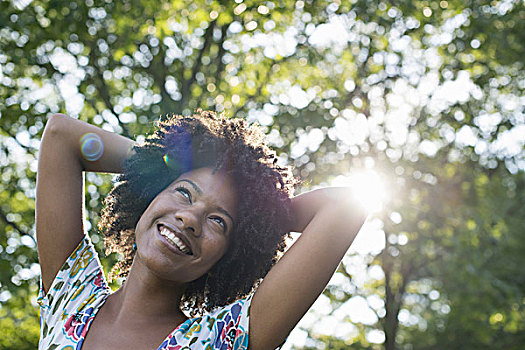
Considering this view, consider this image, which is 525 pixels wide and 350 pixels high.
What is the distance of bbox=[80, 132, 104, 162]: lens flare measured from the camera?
2.26 metres

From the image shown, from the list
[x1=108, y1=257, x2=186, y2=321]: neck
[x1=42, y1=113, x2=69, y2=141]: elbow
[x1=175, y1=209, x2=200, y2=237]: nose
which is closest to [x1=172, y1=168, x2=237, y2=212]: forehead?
[x1=175, y1=209, x2=200, y2=237]: nose

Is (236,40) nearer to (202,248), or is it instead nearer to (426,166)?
(426,166)

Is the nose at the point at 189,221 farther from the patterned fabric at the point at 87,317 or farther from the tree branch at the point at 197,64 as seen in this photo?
the tree branch at the point at 197,64

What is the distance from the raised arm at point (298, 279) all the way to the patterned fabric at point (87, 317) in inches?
2.1

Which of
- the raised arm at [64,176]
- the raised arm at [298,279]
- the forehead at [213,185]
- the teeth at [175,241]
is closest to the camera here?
the raised arm at [298,279]

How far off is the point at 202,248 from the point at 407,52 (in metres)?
8.02

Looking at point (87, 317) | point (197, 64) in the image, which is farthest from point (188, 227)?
point (197, 64)

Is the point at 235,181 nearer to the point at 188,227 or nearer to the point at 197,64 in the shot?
the point at 188,227

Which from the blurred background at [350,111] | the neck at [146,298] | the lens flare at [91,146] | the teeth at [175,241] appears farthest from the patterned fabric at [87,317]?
the blurred background at [350,111]

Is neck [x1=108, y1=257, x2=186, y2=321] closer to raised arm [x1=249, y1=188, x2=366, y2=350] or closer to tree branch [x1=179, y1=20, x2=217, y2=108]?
raised arm [x1=249, y1=188, x2=366, y2=350]

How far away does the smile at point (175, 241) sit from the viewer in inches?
71.9

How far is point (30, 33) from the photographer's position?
748 centimetres

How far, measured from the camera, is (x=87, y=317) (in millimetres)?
1954

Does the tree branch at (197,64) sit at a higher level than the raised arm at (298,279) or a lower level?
lower
